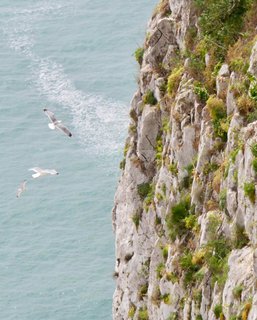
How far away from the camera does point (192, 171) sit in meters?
41.6

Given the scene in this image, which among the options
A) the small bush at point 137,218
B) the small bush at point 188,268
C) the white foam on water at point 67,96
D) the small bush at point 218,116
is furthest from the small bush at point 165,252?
the white foam on water at point 67,96

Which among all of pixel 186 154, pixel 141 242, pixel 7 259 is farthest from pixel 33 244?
pixel 186 154

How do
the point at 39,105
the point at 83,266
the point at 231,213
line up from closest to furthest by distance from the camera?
the point at 231,213
the point at 83,266
the point at 39,105

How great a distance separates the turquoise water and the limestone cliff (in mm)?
60045

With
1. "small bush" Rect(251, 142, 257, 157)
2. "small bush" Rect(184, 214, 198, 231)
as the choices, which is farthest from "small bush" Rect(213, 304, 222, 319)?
"small bush" Rect(184, 214, 198, 231)

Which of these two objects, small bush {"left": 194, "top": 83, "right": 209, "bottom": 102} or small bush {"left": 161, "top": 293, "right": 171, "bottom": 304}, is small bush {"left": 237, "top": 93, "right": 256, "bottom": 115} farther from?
small bush {"left": 161, "top": 293, "right": 171, "bottom": 304}

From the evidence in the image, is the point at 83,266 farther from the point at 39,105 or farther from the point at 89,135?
the point at 39,105

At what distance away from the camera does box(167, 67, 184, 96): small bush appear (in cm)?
4453

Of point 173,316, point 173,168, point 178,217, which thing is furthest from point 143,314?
point 173,168

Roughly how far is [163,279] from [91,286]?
233 feet

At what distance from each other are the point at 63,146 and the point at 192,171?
105m

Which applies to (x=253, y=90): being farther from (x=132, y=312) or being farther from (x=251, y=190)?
(x=132, y=312)

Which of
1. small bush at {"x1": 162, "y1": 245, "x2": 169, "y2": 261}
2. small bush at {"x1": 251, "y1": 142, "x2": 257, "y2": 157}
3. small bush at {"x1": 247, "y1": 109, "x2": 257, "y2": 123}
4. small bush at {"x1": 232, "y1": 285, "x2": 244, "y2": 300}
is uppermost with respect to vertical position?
small bush at {"x1": 251, "y1": 142, "x2": 257, "y2": 157}

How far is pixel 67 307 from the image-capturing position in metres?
111
